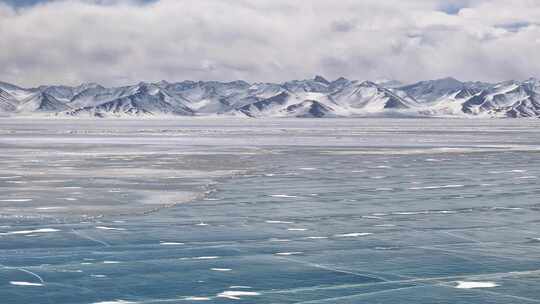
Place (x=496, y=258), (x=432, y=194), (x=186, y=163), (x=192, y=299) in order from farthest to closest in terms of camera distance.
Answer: (x=186, y=163) → (x=432, y=194) → (x=496, y=258) → (x=192, y=299)

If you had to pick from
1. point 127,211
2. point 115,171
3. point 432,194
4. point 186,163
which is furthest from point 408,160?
point 127,211

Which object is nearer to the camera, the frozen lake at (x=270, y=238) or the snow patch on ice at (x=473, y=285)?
the frozen lake at (x=270, y=238)

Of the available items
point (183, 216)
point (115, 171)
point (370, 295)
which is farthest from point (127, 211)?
point (115, 171)

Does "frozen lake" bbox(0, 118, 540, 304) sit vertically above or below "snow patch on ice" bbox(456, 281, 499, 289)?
above

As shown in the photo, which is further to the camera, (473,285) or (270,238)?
(270,238)

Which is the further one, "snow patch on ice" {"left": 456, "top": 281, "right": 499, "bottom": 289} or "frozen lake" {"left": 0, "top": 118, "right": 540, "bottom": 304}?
"snow patch on ice" {"left": 456, "top": 281, "right": 499, "bottom": 289}

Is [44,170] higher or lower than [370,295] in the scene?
higher

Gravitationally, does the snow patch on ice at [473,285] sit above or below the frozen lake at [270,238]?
below

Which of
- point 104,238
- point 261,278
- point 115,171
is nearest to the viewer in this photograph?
point 261,278

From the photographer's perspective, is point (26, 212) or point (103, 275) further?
point (26, 212)

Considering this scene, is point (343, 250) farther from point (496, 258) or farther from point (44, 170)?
point (44, 170)

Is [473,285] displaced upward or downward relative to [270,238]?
downward
